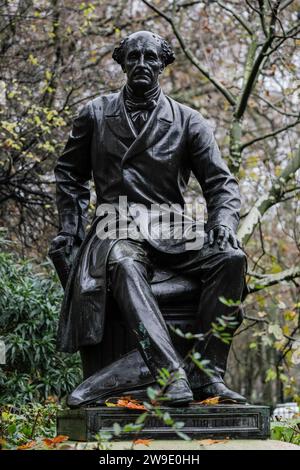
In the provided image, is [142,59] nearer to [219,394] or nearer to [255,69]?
[219,394]

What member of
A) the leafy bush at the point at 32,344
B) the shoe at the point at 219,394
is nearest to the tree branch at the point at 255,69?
the leafy bush at the point at 32,344

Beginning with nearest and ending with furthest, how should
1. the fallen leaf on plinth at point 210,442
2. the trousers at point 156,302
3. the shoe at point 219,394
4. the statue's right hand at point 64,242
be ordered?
the fallen leaf on plinth at point 210,442, the trousers at point 156,302, the shoe at point 219,394, the statue's right hand at point 64,242

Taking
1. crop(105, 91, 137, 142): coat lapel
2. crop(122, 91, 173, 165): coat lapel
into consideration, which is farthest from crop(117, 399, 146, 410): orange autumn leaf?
crop(105, 91, 137, 142): coat lapel

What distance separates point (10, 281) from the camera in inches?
382

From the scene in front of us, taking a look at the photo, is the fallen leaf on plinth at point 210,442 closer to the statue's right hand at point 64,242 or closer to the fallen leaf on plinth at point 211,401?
the fallen leaf on plinth at point 211,401

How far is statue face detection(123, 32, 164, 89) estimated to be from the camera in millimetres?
5652

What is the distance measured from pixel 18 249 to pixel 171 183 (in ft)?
20.9

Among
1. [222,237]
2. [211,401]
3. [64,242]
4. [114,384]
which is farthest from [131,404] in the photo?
[64,242]

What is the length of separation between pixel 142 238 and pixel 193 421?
1246mm

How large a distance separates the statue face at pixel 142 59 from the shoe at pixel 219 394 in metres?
1.97

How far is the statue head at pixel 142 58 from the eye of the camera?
5.65 m

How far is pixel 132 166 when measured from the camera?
5.68 meters
